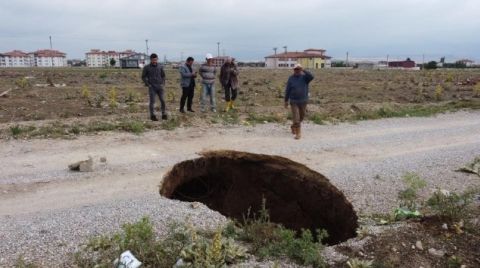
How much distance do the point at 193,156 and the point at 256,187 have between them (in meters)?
1.27

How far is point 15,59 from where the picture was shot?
418 feet

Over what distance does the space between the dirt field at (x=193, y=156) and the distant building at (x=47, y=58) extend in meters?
117

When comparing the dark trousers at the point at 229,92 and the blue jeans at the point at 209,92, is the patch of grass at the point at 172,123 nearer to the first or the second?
the blue jeans at the point at 209,92

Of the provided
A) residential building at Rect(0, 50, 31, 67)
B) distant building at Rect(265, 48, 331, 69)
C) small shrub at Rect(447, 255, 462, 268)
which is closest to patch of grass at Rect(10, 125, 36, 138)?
small shrub at Rect(447, 255, 462, 268)

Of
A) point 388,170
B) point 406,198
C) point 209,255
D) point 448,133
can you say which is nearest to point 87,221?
point 209,255

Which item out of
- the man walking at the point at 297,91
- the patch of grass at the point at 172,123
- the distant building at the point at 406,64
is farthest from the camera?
the distant building at the point at 406,64

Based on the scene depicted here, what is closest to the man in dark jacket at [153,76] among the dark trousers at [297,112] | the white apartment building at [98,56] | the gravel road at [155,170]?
the gravel road at [155,170]

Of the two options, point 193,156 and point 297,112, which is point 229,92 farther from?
point 193,156

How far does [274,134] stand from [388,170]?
11.0 feet

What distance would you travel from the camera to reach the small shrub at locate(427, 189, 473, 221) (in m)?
5.56

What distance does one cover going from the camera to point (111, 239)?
467cm

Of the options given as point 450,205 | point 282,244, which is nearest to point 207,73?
point 450,205

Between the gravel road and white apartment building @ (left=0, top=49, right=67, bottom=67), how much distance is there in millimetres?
123427

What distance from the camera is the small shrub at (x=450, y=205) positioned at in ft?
18.2
